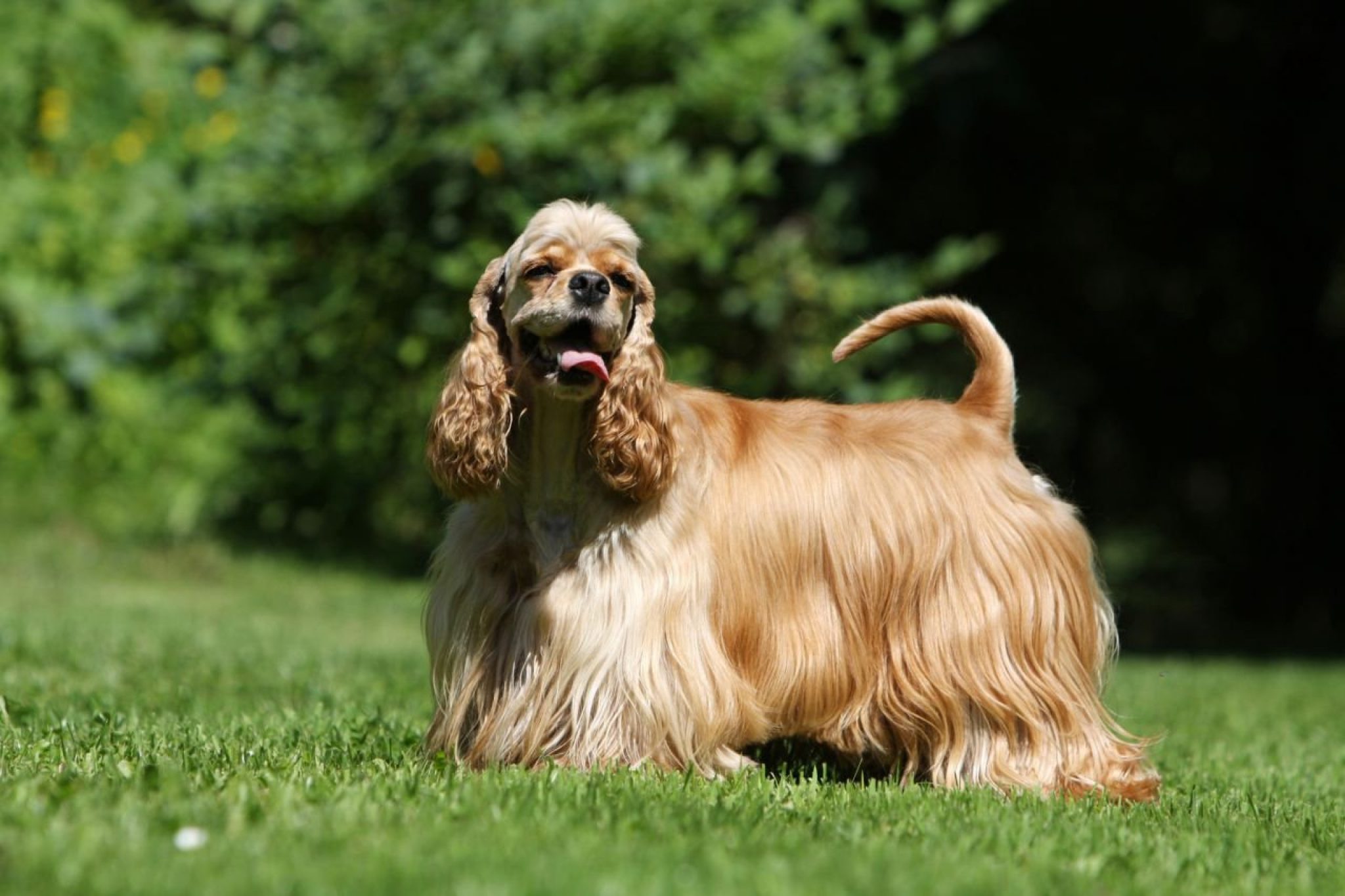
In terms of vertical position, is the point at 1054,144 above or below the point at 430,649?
above

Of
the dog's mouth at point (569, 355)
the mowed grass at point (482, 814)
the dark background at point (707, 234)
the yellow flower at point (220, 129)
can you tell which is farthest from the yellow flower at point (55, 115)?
the dog's mouth at point (569, 355)

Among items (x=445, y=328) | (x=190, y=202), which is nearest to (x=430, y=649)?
(x=445, y=328)

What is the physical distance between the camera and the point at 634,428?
16.6ft

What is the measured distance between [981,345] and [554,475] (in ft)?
5.27

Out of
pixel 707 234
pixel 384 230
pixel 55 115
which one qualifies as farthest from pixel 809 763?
pixel 55 115

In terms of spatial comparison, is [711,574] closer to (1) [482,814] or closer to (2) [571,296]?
(2) [571,296]

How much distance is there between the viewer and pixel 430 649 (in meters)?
5.36

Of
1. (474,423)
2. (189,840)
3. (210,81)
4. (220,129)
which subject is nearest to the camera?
(189,840)

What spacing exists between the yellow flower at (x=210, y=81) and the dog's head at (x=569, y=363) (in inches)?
319

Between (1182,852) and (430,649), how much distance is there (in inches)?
89.0

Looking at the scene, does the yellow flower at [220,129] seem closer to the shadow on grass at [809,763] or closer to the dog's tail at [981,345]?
the dog's tail at [981,345]

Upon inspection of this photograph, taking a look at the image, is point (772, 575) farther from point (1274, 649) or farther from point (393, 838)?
point (1274, 649)

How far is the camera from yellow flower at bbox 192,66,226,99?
12.7 meters

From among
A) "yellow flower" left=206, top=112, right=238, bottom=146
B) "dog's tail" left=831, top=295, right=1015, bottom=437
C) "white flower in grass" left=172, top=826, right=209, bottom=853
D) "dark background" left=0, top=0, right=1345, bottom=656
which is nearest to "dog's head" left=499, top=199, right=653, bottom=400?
"dog's tail" left=831, top=295, right=1015, bottom=437
